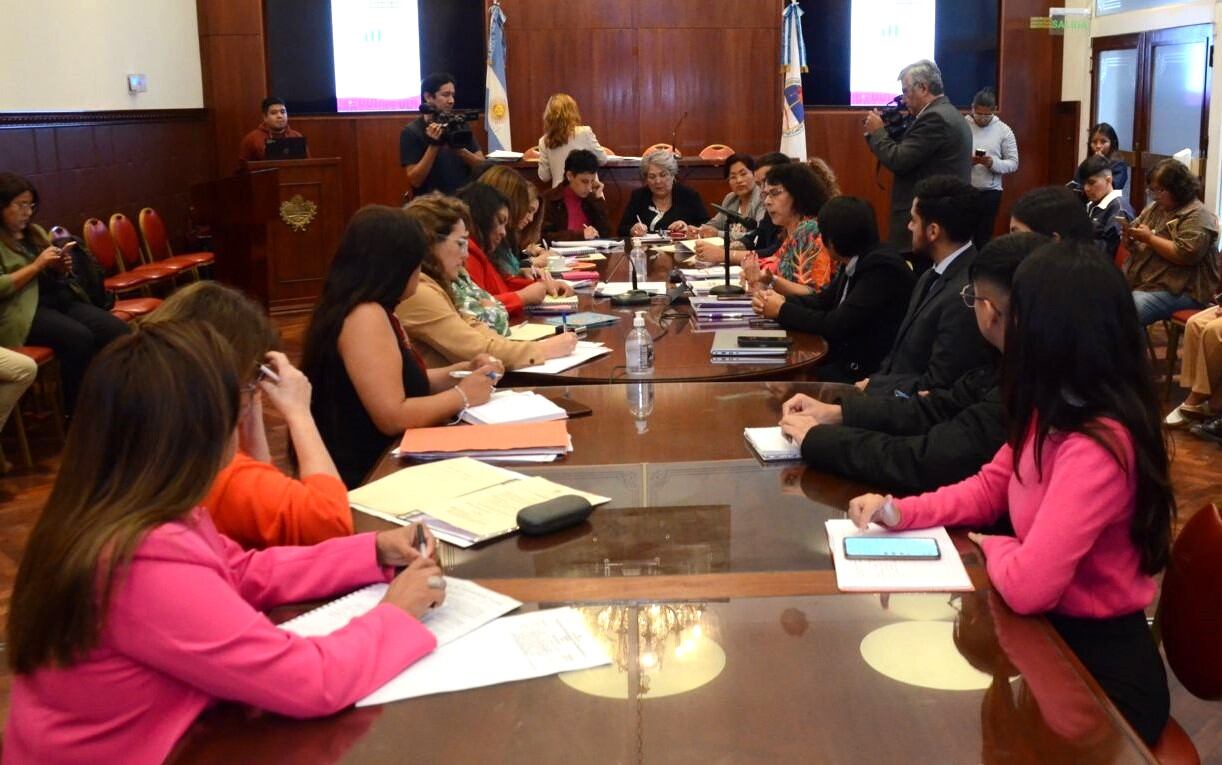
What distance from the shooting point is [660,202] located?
7.57 m

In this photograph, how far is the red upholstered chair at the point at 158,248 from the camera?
782cm

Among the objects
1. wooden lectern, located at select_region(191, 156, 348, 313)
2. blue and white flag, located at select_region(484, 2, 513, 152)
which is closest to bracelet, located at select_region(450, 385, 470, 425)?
wooden lectern, located at select_region(191, 156, 348, 313)

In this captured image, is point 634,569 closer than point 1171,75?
Yes

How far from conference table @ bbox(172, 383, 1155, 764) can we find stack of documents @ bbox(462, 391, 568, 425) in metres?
0.72

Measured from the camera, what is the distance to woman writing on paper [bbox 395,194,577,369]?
3.48m

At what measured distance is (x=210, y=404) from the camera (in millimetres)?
1422

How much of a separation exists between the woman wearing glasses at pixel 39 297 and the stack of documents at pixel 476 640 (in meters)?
3.94

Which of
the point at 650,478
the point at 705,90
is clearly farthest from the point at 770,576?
the point at 705,90

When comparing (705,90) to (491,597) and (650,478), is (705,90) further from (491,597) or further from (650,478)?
(491,597)

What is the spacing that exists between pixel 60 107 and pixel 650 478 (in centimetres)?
635

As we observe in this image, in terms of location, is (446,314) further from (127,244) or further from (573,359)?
(127,244)

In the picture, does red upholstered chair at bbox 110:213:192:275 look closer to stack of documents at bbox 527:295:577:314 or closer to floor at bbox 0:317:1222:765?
floor at bbox 0:317:1222:765

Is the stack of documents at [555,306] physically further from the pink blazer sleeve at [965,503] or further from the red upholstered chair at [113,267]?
the red upholstered chair at [113,267]

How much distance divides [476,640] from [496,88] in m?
8.62
